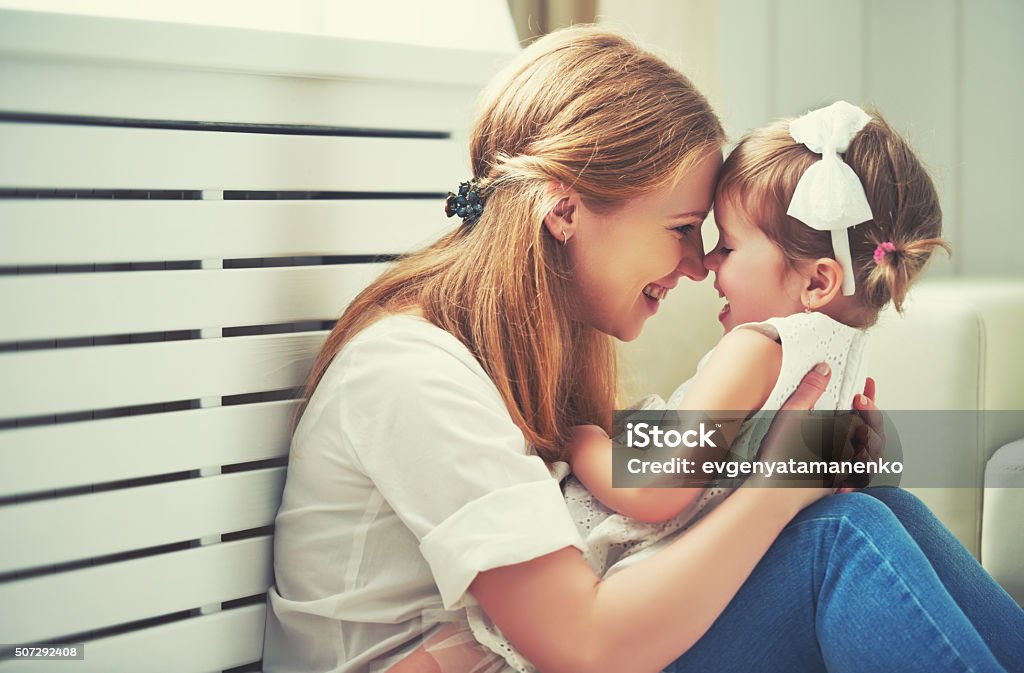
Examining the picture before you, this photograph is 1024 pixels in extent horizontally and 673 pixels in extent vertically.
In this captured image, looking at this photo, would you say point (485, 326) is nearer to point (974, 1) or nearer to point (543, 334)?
point (543, 334)

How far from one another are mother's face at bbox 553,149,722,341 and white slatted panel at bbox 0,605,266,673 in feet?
1.53

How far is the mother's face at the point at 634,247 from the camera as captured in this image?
37.6 inches

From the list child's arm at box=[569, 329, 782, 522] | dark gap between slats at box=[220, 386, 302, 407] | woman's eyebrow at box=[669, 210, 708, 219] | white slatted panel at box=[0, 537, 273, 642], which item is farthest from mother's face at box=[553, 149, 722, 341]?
white slatted panel at box=[0, 537, 273, 642]

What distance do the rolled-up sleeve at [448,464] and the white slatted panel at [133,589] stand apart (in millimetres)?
203

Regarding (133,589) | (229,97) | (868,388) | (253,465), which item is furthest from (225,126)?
(868,388)

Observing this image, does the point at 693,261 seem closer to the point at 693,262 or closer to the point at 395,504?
the point at 693,262

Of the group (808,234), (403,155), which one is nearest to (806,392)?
(808,234)

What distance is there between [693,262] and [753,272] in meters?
0.07

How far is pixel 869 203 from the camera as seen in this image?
101 centimetres

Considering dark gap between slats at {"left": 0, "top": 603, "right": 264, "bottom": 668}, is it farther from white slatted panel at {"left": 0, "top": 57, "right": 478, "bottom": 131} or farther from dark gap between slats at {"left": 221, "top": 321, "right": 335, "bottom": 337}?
white slatted panel at {"left": 0, "top": 57, "right": 478, "bottom": 131}

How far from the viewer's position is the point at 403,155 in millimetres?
1021

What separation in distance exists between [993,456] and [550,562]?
0.81 m

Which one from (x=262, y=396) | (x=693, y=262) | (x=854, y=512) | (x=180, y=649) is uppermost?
(x=693, y=262)

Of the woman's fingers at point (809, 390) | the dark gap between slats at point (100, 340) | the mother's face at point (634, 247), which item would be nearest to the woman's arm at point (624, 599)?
the woman's fingers at point (809, 390)
